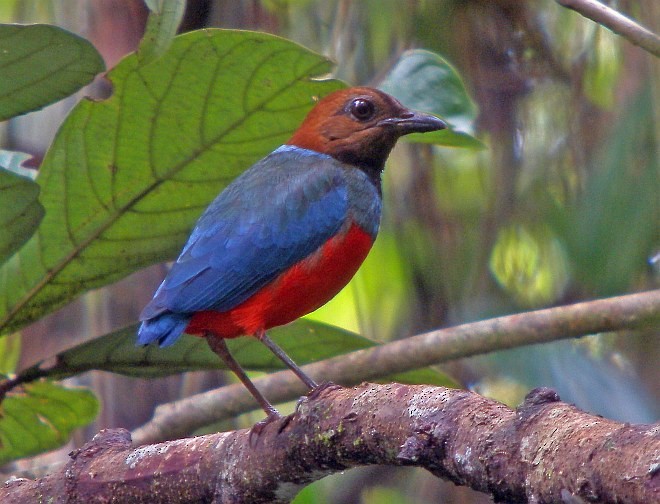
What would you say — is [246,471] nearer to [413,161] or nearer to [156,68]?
[156,68]

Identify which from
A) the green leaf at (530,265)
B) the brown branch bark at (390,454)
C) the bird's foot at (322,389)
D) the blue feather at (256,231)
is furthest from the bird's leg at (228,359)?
the green leaf at (530,265)

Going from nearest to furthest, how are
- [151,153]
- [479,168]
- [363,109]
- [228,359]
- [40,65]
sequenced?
[40,65], [151,153], [228,359], [363,109], [479,168]

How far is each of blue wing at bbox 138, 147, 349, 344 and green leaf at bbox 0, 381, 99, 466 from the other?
0.70 meters

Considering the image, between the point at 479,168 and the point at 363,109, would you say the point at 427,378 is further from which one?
the point at 479,168

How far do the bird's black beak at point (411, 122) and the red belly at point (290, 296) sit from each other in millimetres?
623

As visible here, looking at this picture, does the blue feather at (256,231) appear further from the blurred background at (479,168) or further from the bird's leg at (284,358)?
the blurred background at (479,168)

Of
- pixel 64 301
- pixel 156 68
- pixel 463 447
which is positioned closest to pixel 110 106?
pixel 156 68

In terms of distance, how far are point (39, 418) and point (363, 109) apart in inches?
71.5

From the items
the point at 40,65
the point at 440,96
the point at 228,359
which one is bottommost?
the point at 228,359

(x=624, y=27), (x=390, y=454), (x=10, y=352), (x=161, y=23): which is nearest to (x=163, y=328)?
(x=161, y=23)

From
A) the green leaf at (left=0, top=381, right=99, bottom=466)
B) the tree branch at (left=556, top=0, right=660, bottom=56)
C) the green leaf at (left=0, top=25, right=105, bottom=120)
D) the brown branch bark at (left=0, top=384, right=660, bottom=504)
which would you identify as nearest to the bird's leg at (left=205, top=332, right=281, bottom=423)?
the brown branch bark at (left=0, top=384, right=660, bottom=504)

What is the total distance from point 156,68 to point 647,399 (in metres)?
2.75

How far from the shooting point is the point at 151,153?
3.44m

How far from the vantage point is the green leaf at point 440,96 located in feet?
12.2
